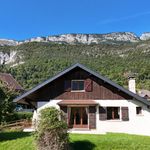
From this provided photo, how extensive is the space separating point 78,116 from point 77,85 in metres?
2.74

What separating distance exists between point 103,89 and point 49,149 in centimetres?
1115

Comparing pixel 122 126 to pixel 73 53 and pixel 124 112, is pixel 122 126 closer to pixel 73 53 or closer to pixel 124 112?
pixel 124 112

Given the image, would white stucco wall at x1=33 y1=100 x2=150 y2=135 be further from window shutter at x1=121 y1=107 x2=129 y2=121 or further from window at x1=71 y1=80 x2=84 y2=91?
window at x1=71 y1=80 x2=84 y2=91

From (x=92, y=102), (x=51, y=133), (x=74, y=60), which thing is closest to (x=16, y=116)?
(x=92, y=102)

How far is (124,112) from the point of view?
29.5 meters

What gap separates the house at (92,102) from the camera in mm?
29344

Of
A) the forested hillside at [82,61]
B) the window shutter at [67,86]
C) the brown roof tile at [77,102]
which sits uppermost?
the forested hillside at [82,61]

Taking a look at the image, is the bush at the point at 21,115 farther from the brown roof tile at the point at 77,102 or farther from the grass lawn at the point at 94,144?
the grass lawn at the point at 94,144

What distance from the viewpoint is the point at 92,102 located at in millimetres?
29016

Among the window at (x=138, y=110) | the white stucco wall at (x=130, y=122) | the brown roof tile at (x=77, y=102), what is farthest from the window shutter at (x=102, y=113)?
the window at (x=138, y=110)

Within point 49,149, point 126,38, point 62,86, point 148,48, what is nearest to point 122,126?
point 62,86

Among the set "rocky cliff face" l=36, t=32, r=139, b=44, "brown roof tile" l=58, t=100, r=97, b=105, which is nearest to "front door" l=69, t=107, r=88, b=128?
"brown roof tile" l=58, t=100, r=97, b=105

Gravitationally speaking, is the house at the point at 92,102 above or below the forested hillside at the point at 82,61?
below

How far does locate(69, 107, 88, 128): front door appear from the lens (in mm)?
29812
